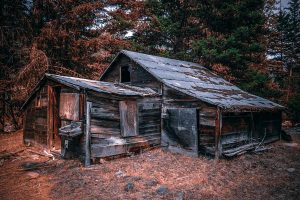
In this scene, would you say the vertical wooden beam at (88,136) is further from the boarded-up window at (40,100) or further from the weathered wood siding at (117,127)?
the boarded-up window at (40,100)

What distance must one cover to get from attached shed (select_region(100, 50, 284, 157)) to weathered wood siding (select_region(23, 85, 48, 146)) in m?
4.81

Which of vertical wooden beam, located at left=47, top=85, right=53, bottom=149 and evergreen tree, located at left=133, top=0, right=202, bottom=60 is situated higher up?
evergreen tree, located at left=133, top=0, right=202, bottom=60

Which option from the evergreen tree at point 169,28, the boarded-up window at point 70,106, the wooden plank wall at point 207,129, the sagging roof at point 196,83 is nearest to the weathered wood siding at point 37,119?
the boarded-up window at point 70,106

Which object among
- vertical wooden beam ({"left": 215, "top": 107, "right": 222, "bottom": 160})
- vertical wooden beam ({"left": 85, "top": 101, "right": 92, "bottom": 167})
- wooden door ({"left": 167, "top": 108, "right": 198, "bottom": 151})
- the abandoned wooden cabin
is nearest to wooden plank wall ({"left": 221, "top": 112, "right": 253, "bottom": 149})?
the abandoned wooden cabin

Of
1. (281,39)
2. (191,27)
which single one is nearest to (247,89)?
(191,27)

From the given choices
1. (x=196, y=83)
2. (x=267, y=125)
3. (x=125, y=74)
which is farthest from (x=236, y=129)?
(x=125, y=74)

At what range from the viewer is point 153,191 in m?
7.73

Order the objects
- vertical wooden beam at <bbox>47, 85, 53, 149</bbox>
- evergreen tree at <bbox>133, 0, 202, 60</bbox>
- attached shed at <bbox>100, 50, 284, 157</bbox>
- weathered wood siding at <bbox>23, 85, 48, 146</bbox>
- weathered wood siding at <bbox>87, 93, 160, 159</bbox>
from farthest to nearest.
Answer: evergreen tree at <bbox>133, 0, 202, 60</bbox>, weathered wood siding at <bbox>23, 85, 48, 146</bbox>, vertical wooden beam at <bbox>47, 85, 53, 149</bbox>, attached shed at <bbox>100, 50, 284, 157</bbox>, weathered wood siding at <bbox>87, 93, 160, 159</bbox>

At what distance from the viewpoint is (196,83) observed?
14.5 meters

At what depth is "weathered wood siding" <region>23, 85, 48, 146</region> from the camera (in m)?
13.0

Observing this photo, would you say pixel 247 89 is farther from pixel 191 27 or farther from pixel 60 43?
pixel 60 43

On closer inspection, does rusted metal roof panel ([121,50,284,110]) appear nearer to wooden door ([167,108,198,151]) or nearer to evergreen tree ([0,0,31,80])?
wooden door ([167,108,198,151])

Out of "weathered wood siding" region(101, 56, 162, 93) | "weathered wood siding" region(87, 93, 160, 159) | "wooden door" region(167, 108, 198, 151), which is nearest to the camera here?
"weathered wood siding" region(87, 93, 160, 159)

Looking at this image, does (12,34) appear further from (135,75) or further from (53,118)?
(135,75)
